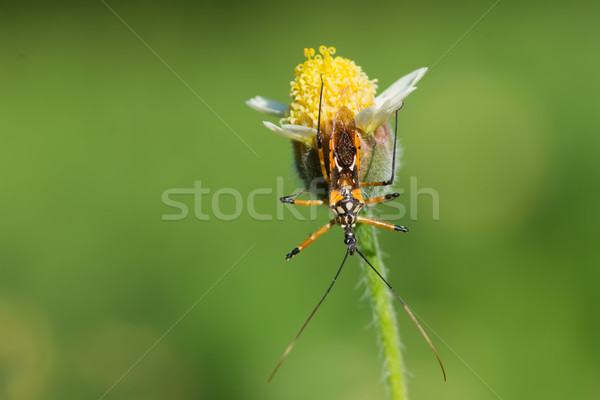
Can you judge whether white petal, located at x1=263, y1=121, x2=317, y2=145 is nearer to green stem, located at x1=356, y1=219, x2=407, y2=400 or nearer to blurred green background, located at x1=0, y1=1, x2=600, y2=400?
green stem, located at x1=356, y1=219, x2=407, y2=400

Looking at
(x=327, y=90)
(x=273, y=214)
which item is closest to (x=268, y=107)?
(x=327, y=90)

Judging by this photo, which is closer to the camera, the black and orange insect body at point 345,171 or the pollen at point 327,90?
the black and orange insect body at point 345,171

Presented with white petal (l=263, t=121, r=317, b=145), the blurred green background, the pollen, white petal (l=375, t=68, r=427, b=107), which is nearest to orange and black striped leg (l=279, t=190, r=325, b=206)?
white petal (l=263, t=121, r=317, b=145)

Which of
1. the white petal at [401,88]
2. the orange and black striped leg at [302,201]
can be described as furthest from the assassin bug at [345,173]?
the white petal at [401,88]

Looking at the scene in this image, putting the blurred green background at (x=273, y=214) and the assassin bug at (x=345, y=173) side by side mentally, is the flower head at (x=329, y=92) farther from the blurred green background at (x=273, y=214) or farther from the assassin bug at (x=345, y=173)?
the blurred green background at (x=273, y=214)

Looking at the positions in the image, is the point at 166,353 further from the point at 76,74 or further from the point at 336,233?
the point at 76,74

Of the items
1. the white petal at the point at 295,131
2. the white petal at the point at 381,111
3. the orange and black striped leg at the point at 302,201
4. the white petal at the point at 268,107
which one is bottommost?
the orange and black striped leg at the point at 302,201

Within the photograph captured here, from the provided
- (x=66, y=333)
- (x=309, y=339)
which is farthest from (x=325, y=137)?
(x=66, y=333)
